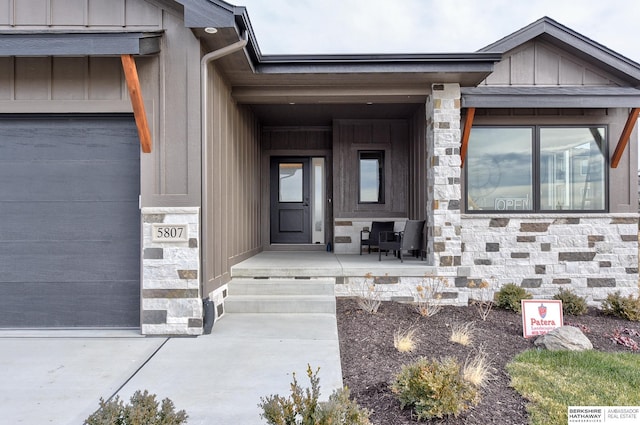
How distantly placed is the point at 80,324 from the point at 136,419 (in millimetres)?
2901

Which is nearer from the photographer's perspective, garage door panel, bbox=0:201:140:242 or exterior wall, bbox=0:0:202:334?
exterior wall, bbox=0:0:202:334

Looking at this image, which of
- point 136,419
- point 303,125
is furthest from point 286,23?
point 136,419

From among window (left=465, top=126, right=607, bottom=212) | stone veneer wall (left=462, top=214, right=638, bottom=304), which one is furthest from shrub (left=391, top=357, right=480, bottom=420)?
window (left=465, top=126, right=607, bottom=212)

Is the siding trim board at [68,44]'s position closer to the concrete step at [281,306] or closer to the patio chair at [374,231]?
the concrete step at [281,306]

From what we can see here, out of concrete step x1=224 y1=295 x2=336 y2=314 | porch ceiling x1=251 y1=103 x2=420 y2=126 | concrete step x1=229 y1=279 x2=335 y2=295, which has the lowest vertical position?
concrete step x1=224 y1=295 x2=336 y2=314

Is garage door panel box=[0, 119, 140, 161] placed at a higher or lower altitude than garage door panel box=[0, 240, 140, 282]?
higher

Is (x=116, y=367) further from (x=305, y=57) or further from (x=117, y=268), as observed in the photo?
Answer: (x=305, y=57)

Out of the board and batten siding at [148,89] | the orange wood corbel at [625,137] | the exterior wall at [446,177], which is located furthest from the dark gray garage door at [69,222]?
the orange wood corbel at [625,137]

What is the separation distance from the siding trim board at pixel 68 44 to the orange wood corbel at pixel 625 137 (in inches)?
243

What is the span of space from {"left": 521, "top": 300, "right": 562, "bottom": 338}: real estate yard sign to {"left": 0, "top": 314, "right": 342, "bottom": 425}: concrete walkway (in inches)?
78.5

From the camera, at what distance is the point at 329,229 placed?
8273 mm

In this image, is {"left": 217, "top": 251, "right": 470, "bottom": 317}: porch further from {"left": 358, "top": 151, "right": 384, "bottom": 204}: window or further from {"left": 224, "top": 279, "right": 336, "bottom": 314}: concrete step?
{"left": 358, "top": 151, "right": 384, "bottom": 204}: window

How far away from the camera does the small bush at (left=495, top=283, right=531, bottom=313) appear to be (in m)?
5.34

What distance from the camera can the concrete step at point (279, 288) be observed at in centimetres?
503
